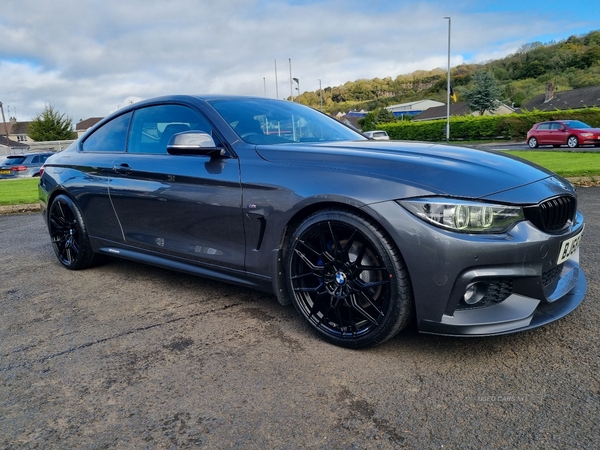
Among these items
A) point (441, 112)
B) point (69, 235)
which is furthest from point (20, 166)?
point (441, 112)

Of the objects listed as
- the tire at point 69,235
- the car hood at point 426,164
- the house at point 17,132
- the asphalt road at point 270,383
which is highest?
the house at point 17,132

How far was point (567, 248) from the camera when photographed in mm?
2516

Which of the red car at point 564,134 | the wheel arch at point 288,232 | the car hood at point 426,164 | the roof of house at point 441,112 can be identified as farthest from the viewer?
the roof of house at point 441,112

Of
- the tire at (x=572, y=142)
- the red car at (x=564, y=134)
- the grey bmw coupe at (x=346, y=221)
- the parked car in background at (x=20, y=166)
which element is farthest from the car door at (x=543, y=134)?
the grey bmw coupe at (x=346, y=221)

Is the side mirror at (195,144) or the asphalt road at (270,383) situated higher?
the side mirror at (195,144)

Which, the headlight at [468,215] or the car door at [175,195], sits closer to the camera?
the headlight at [468,215]

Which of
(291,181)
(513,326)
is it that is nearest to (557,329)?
(513,326)

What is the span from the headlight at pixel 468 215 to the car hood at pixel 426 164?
5 cm

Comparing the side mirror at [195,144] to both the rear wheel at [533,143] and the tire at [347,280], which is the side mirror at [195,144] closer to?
the tire at [347,280]

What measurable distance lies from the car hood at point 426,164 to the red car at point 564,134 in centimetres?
2209

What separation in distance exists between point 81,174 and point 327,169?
258 cm

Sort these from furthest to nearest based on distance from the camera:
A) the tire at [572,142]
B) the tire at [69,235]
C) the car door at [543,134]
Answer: the car door at [543,134] < the tire at [572,142] < the tire at [69,235]

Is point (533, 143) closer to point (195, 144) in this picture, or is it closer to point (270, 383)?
point (195, 144)

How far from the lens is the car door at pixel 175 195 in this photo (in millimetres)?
3047
